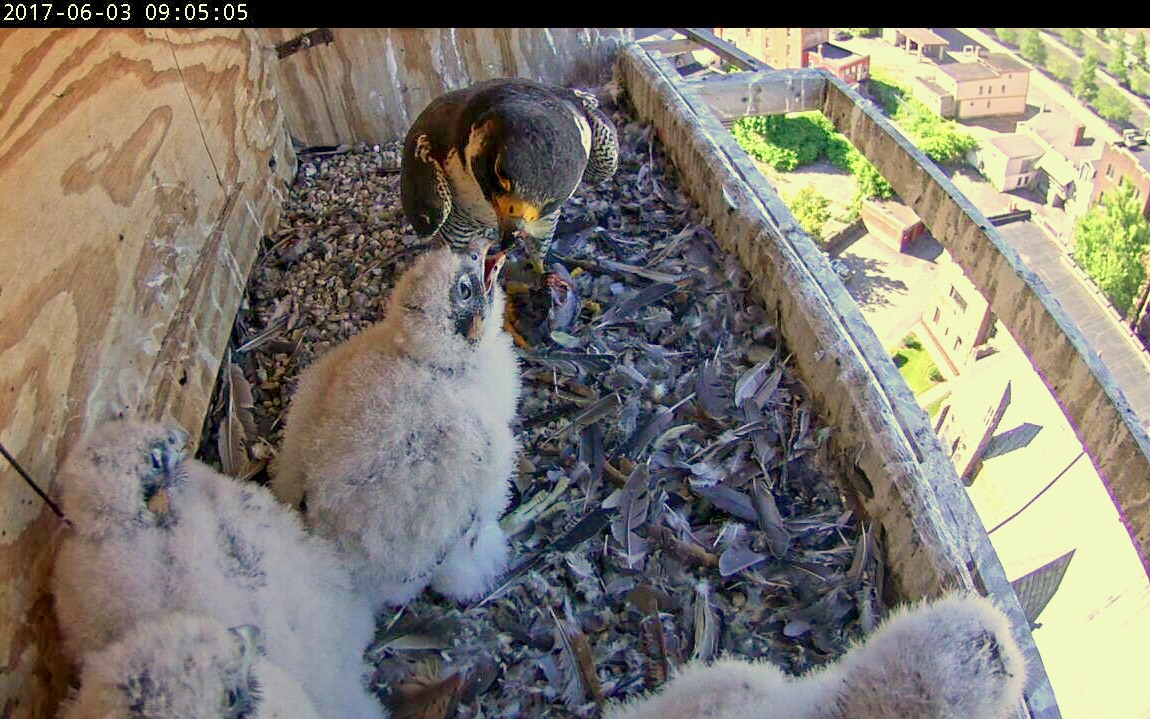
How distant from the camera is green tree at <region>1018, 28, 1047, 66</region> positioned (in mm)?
6926

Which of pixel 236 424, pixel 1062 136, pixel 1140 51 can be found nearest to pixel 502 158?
pixel 236 424

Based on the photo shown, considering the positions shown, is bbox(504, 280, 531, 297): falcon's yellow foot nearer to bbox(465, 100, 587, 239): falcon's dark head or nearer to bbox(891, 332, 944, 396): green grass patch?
bbox(465, 100, 587, 239): falcon's dark head

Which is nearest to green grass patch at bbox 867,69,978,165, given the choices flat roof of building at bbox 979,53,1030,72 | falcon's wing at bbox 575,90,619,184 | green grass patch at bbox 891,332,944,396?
flat roof of building at bbox 979,53,1030,72

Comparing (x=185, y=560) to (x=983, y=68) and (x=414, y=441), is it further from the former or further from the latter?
(x=983, y=68)

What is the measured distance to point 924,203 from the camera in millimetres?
2932

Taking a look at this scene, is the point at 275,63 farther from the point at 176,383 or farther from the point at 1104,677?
the point at 1104,677

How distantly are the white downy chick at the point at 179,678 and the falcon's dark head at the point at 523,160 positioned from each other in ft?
4.52

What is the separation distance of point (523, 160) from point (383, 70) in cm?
161

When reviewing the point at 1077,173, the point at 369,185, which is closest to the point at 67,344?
the point at 369,185

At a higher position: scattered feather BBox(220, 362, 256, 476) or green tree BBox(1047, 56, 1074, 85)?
scattered feather BBox(220, 362, 256, 476)

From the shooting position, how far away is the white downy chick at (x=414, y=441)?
63.0 inches

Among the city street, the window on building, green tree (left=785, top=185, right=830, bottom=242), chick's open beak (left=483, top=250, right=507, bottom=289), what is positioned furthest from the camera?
green tree (left=785, top=185, right=830, bottom=242)

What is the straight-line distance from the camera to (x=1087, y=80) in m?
6.69
